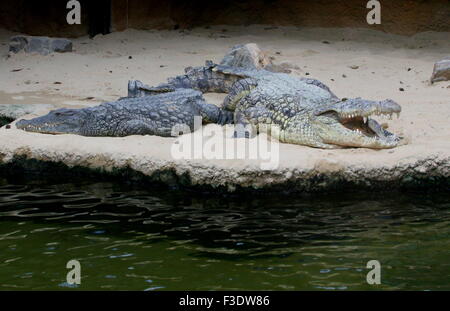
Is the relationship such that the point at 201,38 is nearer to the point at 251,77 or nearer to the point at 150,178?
the point at 251,77

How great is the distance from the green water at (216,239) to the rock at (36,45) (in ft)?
16.8

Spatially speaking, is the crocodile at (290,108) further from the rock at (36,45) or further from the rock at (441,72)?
the rock at (36,45)

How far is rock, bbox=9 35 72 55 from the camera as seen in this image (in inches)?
435

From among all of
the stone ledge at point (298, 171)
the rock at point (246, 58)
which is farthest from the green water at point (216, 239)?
the rock at point (246, 58)

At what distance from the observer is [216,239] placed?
514cm

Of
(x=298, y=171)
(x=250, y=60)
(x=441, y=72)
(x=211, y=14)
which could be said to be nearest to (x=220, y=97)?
(x=250, y=60)

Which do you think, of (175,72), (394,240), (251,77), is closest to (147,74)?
(175,72)

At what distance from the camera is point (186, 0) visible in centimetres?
1295

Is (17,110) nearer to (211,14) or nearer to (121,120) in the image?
(121,120)

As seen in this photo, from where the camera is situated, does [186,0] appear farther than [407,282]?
Yes

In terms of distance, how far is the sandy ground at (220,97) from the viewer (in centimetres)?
589

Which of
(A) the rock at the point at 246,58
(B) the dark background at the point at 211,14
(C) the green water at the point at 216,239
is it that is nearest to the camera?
(C) the green water at the point at 216,239

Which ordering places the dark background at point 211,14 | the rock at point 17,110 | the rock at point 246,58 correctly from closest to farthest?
the rock at point 17,110 → the rock at point 246,58 → the dark background at point 211,14

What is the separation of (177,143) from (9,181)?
1543 millimetres
